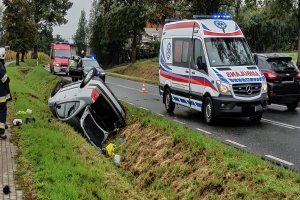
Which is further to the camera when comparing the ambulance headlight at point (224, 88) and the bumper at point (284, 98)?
the bumper at point (284, 98)

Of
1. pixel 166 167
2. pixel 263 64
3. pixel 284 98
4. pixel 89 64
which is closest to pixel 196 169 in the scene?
pixel 166 167

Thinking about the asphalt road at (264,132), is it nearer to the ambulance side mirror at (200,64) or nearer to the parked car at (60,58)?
the ambulance side mirror at (200,64)

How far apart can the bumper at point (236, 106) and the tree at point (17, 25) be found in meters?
44.3

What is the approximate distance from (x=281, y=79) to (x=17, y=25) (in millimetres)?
44214

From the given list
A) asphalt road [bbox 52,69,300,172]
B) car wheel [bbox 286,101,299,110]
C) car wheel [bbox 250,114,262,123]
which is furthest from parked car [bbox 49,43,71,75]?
car wheel [bbox 250,114,262,123]

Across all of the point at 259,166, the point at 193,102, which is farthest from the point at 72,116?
the point at 259,166

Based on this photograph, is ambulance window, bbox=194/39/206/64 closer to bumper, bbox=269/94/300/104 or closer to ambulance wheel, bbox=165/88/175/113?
ambulance wheel, bbox=165/88/175/113

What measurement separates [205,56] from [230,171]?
5740 millimetres

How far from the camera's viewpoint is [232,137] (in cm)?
1135

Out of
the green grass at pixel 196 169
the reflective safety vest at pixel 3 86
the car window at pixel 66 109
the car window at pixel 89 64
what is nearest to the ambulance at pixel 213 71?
the green grass at pixel 196 169

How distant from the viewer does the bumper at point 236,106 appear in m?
12.2

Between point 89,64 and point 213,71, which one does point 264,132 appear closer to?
point 213,71

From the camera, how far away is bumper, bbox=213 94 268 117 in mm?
12241

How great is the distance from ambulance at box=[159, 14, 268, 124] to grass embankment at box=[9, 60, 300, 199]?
1.59 meters
